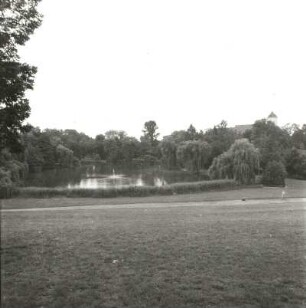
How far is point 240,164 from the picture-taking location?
4403 cm

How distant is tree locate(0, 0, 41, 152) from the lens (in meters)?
8.17

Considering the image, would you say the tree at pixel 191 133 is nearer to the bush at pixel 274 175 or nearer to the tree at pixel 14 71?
the bush at pixel 274 175

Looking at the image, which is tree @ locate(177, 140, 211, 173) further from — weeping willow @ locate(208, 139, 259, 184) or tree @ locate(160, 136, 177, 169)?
weeping willow @ locate(208, 139, 259, 184)

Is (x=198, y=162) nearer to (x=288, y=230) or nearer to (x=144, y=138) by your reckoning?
(x=288, y=230)

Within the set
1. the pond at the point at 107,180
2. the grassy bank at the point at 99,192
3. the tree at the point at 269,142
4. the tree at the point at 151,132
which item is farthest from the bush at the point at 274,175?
the tree at the point at 151,132

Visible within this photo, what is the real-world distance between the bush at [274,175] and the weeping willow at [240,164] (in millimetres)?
2312

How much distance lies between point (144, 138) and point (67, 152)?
4449 centimetres

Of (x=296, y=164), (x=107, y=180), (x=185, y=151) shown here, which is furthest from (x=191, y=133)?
(x=107, y=180)

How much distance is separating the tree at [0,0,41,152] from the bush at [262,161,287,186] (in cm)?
4246

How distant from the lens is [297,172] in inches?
2291

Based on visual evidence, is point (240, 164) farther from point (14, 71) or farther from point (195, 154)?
point (14, 71)

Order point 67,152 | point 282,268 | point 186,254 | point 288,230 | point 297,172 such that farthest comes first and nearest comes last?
1. point 67,152
2. point 297,172
3. point 288,230
4. point 186,254
5. point 282,268

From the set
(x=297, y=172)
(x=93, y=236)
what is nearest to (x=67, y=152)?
(x=297, y=172)

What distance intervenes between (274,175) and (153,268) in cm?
4268
